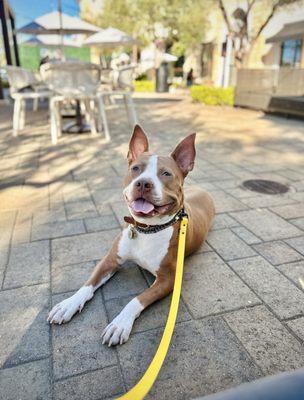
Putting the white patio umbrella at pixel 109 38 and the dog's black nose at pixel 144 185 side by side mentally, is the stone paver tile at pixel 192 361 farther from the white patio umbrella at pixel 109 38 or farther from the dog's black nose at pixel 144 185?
the white patio umbrella at pixel 109 38

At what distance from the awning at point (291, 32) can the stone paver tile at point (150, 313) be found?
54.5 feet

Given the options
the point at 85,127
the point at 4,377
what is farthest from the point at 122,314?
the point at 85,127

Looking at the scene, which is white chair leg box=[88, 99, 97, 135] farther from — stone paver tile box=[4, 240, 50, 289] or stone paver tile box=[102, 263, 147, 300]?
stone paver tile box=[102, 263, 147, 300]

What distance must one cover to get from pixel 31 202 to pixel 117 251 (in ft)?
6.91

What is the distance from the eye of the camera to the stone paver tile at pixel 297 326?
7.31ft

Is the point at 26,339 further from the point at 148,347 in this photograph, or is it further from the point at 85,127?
the point at 85,127

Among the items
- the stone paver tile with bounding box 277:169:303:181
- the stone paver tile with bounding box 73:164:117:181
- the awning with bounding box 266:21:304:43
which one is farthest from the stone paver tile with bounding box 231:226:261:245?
the awning with bounding box 266:21:304:43

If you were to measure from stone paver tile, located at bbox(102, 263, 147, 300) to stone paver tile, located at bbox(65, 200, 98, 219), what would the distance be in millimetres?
1209

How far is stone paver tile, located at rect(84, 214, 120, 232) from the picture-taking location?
3631 mm

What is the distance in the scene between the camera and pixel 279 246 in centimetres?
332

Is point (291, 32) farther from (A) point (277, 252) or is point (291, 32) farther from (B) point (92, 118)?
(A) point (277, 252)

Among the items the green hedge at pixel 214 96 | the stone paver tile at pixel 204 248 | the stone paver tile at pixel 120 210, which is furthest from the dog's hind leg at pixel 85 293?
the green hedge at pixel 214 96

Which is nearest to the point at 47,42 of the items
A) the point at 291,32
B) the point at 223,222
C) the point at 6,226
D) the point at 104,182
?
the point at 291,32

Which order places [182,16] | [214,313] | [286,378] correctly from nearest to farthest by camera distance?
[286,378] < [214,313] < [182,16]
